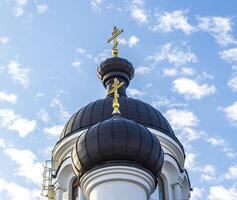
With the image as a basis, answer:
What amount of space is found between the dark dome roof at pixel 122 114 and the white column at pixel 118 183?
3.97 m

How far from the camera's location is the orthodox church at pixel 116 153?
1047 centimetres

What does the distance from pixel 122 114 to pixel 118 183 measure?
415cm

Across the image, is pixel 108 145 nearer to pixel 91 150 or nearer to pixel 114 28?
pixel 91 150

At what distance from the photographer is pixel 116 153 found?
10.6 m

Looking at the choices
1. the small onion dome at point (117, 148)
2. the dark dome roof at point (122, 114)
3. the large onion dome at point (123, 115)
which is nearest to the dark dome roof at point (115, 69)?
the large onion dome at point (123, 115)

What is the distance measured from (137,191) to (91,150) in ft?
3.41

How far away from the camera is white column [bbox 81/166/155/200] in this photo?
33.9 feet

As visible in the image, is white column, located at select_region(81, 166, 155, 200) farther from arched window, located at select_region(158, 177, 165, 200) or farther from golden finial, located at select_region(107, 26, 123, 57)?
golden finial, located at select_region(107, 26, 123, 57)

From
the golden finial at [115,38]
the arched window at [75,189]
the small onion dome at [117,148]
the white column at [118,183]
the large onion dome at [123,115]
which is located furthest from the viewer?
the golden finial at [115,38]

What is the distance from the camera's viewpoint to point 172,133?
1513 centimetres

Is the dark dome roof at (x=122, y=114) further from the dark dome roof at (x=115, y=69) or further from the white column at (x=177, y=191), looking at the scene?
the dark dome roof at (x=115, y=69)

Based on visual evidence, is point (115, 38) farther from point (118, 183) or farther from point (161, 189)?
point (118, 183)

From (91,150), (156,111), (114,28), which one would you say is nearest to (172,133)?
(156,111)

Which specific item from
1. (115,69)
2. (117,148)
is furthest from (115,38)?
(117,148)
